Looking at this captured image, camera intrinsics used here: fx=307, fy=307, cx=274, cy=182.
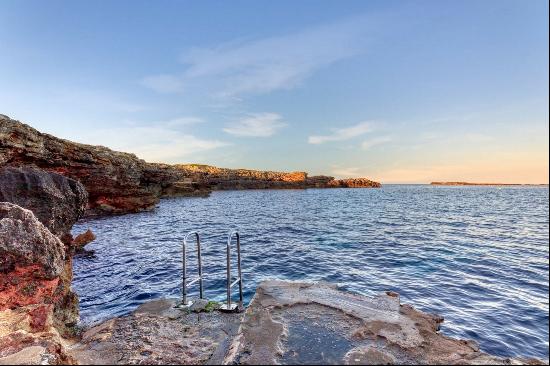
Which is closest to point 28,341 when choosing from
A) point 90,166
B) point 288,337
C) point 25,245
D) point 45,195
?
point 25,245

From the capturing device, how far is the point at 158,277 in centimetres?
1284

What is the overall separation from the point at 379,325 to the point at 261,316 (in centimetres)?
225

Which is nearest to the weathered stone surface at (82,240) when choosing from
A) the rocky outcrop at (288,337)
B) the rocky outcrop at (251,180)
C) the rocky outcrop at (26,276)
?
the rocky outcrop at (26,276)

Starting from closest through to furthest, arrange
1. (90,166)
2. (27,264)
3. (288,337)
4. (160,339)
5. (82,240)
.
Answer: (288,337) → (160,339) → (27,264) → (82,240) → (90,166)

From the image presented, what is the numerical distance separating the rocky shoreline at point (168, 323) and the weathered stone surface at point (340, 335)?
0.02m

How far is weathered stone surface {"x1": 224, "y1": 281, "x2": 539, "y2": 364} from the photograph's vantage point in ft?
15.1

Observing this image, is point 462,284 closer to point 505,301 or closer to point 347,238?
point 505,301

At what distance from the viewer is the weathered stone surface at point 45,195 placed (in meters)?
8.47

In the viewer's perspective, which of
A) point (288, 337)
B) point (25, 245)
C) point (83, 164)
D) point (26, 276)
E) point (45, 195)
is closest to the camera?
point (288, 337)

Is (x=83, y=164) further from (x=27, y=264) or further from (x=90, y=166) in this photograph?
(x=27, y=264)

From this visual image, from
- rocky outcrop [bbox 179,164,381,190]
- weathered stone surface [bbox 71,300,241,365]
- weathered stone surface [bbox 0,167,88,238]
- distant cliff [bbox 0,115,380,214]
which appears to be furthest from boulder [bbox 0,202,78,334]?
rocky outcrop [bbox 179,164,381,190]

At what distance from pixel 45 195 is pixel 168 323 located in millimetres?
5641

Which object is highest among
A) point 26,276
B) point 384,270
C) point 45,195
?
point 45,195

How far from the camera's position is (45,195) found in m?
8.90
